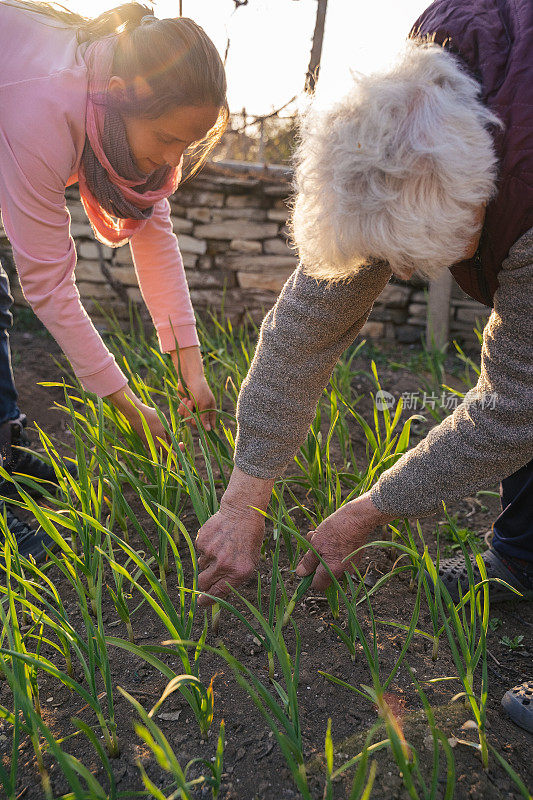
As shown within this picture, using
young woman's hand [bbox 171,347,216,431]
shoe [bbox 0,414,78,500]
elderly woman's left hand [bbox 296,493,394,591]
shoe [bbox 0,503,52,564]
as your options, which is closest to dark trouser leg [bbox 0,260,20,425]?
shoe [bbox 0,414,78,500]

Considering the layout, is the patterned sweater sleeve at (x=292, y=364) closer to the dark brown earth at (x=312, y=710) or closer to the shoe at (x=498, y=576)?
the dark brown earth at (x=312, y=710)

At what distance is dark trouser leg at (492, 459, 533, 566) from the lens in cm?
158

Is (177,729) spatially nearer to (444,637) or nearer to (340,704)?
(340,704)

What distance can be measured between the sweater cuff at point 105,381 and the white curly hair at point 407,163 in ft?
2.64

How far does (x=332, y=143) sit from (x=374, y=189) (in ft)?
0.37

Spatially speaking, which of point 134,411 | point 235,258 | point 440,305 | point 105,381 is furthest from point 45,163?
point 440,305

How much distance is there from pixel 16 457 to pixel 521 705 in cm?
166

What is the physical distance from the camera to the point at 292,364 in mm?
1308

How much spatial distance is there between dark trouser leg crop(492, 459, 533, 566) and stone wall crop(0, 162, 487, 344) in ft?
8.37

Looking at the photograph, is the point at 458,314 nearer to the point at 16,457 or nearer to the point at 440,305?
the point at 440,305

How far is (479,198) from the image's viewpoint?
979mm

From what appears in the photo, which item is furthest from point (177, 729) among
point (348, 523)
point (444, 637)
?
point (444, 637)

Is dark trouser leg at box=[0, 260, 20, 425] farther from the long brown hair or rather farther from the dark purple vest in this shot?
the dark purple vest

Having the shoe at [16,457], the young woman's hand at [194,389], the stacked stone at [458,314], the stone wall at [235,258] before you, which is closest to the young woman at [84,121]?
the young woman's hand at [194,389]
